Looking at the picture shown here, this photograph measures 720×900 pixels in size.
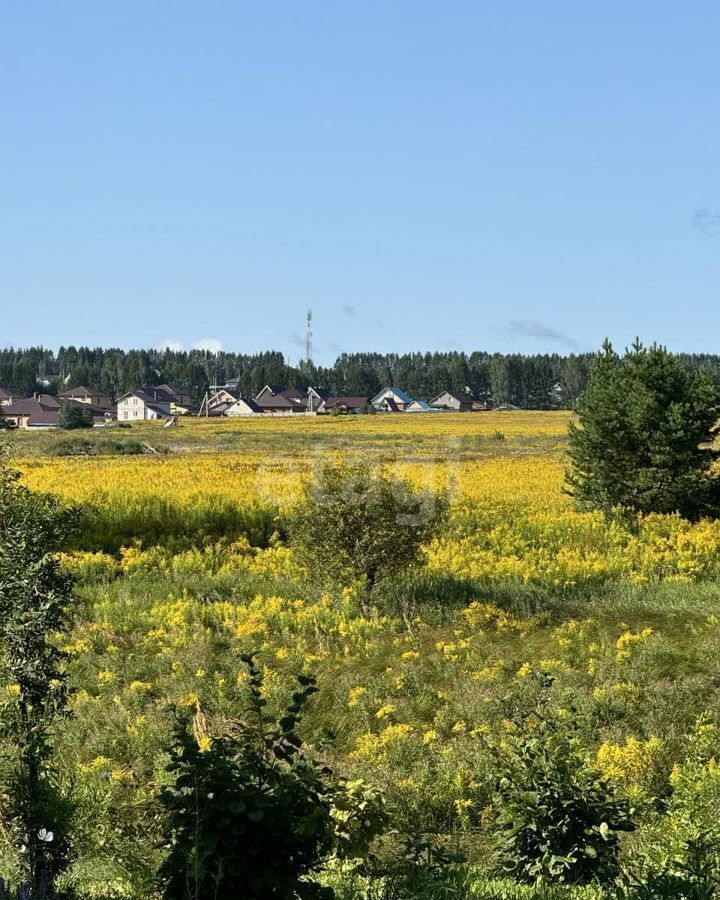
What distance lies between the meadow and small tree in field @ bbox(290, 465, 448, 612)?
13.0 inches

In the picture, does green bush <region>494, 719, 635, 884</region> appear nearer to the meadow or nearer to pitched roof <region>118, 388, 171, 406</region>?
the meadow

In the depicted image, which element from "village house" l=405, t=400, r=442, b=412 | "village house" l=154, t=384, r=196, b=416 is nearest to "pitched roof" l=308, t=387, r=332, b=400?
"village house" l=405, t=400, r=442, b=412

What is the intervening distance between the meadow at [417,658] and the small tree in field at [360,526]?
0.33 metres

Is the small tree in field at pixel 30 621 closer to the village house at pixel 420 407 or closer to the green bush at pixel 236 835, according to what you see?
the green bush at pixel 236 835

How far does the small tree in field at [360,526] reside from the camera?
1579cm

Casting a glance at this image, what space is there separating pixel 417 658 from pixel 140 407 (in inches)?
5263

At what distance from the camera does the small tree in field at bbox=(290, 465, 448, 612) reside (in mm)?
15789

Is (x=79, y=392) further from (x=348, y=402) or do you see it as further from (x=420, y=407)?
(x=420, y=407)

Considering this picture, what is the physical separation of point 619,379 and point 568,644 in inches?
544

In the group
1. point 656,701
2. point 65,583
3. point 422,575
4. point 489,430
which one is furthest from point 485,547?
point 489,430

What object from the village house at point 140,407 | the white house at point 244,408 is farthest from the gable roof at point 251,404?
the village house at point 140,407

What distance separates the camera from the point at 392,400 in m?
157

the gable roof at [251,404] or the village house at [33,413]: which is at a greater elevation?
the gable roof at [251,404]

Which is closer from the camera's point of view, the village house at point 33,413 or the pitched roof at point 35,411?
the village house at point 33,413
